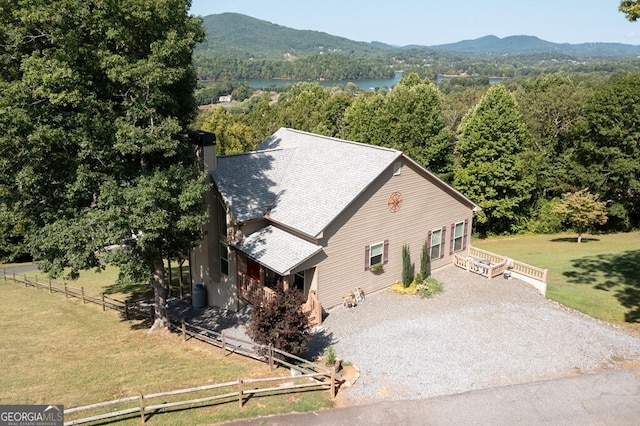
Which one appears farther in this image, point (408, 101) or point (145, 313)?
point (408, 101)

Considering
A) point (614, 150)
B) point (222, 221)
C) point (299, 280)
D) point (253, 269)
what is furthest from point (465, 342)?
point (614, 150)

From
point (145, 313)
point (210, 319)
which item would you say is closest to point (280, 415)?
point (210, 319)

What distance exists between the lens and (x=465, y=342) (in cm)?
1823

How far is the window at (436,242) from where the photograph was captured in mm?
25562

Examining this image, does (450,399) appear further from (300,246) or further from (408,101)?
(408,101)

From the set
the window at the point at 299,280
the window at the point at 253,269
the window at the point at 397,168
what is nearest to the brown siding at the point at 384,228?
the window at the point at 397,168

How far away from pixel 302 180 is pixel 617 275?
19.3 m

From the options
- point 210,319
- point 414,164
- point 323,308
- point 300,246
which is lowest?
point 210,319

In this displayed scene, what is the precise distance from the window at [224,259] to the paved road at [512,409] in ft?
38.1

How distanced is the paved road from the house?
6.98 metres

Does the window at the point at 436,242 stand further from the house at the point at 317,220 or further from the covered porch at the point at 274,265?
the covered porch at the point at 274,265

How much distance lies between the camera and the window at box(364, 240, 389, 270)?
884 inches

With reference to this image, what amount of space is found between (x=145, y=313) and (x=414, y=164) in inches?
610

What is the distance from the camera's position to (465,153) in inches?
1706
